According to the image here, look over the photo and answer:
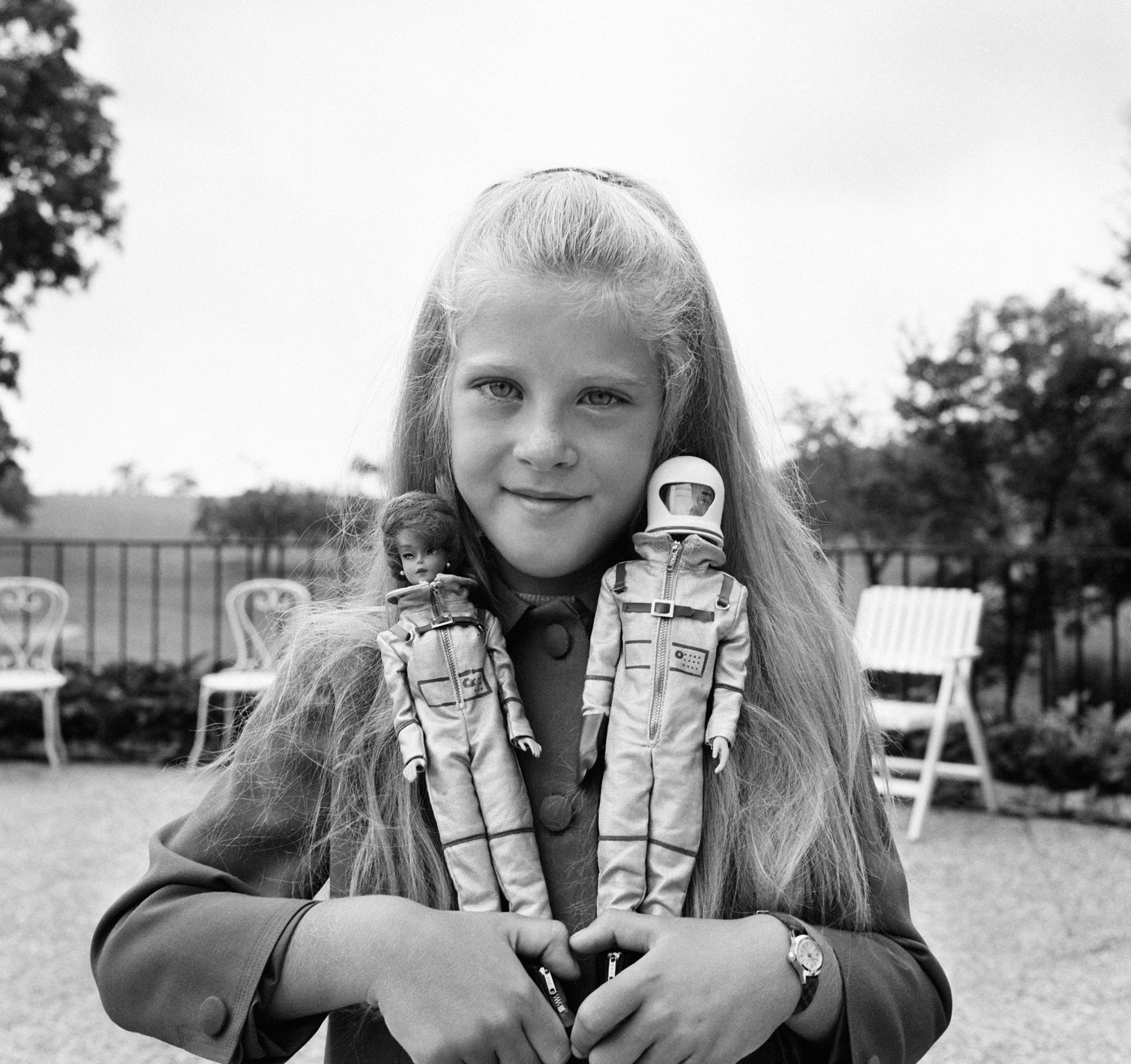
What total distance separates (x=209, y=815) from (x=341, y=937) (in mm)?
220

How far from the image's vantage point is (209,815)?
→ 1218 mm

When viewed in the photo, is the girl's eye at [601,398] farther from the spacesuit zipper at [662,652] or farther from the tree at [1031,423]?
the tree at [1031,423]

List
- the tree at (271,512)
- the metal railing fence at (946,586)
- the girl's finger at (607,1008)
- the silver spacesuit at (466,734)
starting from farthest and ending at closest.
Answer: the tree at (271,512) < the metal railing fence at (946,586) < the silver spacesuit at (466,734) < the girl's finger at (607,1008)

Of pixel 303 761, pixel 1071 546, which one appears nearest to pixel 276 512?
pixel 1071 546

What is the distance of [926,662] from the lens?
6.07 m

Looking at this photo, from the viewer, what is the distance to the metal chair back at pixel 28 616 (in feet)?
26.1

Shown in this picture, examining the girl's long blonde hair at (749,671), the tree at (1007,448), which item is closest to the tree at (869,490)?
the tree at (1007,448)

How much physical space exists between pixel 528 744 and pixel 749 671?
0.86ft

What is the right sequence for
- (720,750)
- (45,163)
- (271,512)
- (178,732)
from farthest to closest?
(45,163) → (271,512) → (178,732) → (720,750)

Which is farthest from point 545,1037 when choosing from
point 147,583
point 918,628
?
point 147,583

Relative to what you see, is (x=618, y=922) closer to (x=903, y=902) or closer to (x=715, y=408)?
(x=903, y=902)

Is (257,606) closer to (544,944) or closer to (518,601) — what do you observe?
(518,601)

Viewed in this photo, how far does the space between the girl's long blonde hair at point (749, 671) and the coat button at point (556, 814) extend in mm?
119

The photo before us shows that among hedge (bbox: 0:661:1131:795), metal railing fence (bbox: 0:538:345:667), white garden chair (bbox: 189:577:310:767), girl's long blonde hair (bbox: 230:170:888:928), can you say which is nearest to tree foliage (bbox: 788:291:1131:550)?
hedge (bbox: 0:661:1131:795)
